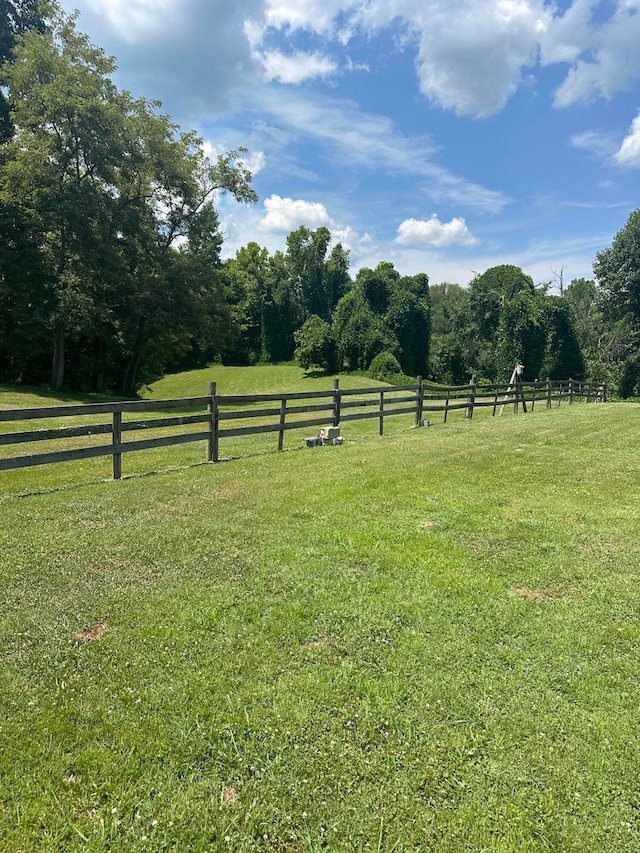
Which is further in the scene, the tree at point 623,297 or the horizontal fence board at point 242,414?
the tree at point 623,297

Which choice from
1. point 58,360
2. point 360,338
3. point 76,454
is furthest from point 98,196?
point 360,338

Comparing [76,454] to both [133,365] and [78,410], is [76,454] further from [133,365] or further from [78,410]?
[133,365]

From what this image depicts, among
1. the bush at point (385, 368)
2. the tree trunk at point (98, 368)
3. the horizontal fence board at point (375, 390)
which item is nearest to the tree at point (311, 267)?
the bush at point (385, 368)

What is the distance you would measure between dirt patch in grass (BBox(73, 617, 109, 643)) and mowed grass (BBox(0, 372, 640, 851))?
1 cm

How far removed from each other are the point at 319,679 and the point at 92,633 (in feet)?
4.75

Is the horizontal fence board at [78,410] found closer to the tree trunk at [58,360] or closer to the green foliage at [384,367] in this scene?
the tree trunk at [58,360]

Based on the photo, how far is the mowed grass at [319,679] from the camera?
1847 mm

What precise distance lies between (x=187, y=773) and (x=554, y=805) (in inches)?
57.9

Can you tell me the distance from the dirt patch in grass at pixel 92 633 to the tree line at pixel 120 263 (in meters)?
21.0

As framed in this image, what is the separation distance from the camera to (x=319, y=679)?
8.42 ft

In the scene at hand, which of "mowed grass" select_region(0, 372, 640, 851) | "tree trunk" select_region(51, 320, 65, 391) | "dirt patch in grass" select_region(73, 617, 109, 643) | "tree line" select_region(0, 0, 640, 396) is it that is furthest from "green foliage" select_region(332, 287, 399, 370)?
"dirt patch in grass" select_region(73, 617, 109, 643)

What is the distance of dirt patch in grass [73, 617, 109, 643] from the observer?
2904mm

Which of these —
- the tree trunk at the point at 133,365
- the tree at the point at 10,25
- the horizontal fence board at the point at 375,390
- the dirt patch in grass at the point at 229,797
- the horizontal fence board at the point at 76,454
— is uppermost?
the tree at the point at 10,25

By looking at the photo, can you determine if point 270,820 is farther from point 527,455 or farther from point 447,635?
point 527,455
